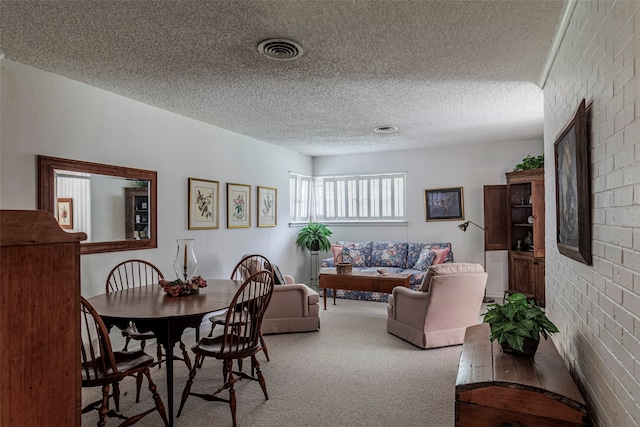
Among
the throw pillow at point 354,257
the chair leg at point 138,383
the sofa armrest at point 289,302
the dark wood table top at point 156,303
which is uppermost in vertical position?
the dark wood table top at point 156,303

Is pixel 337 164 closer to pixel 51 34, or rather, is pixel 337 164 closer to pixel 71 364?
pixel 51 34

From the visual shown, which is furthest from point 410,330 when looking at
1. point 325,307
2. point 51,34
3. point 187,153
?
point 51,34

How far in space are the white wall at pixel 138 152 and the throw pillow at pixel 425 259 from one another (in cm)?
226

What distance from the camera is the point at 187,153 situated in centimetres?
492

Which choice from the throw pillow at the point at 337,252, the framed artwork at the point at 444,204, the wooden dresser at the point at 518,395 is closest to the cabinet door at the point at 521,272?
the framed artwork at the point at 444,204

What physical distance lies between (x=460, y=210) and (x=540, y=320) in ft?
15.9

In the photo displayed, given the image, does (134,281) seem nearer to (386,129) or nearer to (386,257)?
(386,129)

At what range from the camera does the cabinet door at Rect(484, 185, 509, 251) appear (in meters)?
6.48

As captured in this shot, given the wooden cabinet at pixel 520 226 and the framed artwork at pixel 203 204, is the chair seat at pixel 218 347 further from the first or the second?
the wooden cabinet at pixel 520 226

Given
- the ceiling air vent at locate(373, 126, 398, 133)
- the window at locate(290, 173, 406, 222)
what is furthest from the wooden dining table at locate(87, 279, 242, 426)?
the window at locate(290, 173, 406, 222)

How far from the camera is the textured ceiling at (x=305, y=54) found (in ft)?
7.81

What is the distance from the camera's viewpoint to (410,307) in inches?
164

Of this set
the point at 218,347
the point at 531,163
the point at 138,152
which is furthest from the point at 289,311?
the point at 531,163

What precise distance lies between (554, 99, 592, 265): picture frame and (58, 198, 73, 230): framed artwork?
380 cm
